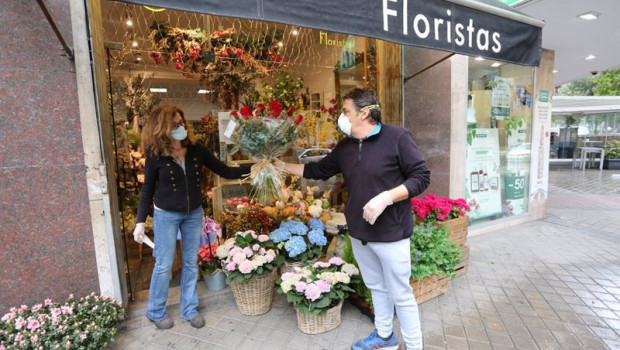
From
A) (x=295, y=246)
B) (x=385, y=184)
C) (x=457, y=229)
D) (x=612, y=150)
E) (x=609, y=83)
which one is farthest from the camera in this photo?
(x=609, y=83)

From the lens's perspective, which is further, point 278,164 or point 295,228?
point 295,228

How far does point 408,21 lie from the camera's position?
246 centimetres

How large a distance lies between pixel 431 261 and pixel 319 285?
1146 millimetres

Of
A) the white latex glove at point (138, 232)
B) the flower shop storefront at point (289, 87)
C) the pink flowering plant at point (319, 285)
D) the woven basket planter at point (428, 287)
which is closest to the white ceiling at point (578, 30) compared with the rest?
the flower shop storefront at point (289, 87)

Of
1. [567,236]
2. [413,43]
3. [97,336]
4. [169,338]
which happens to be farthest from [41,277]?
[567,236]

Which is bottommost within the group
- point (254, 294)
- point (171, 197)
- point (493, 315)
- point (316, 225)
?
point (493, 315)

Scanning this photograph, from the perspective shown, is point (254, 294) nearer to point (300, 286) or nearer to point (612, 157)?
point (300, 286)

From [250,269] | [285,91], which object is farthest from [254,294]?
[285,91]

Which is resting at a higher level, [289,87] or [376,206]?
[289,87]

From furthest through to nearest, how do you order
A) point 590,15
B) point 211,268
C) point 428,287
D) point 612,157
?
point 612,157
point 590,15
point 211,268
point 428,287

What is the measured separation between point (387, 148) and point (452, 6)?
1.55 metres

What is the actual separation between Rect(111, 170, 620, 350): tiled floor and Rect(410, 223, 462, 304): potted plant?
142 millimetres

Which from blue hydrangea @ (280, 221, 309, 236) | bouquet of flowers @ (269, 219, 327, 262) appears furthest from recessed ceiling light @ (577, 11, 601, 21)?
blue hydrangea @ (280, 221, 309, 236)

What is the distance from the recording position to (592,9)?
4.41 m
